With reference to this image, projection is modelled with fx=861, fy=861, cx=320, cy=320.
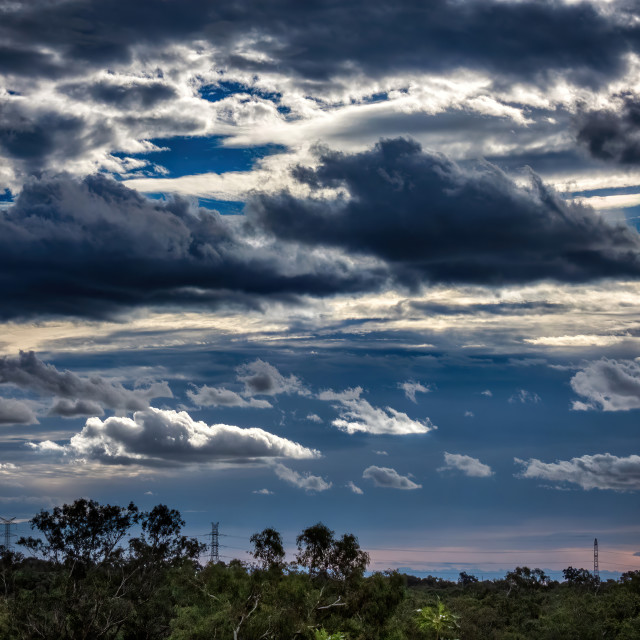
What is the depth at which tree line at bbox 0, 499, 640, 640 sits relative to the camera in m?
65.1

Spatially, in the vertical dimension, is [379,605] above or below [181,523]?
below

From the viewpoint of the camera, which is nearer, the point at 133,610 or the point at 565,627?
the point at 133,610

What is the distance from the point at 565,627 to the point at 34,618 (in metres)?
48.2

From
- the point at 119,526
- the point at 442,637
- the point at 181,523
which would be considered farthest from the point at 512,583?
the point at 442,637

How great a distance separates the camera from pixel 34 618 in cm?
6962

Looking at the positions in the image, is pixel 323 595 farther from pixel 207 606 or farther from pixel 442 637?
pixel 442 637

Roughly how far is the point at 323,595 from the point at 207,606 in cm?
1062

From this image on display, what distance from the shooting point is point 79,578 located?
101438 mm

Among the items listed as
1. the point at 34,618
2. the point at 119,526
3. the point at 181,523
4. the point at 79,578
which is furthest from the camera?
the point at 181,523

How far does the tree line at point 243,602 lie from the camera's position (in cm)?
6512

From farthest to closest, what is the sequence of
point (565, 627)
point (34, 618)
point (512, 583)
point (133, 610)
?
1. point (512, 583)
2. point (565, 627)
3. point (133, 610)
4. point (34, 618)

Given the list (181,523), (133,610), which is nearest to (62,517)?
(181,523)

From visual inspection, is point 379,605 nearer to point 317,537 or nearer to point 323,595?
point 323,595

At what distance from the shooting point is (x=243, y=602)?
68.6m
